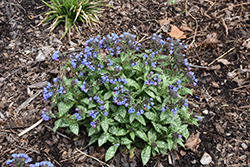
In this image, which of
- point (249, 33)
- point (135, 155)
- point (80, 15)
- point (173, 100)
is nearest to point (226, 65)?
point (249, 33)

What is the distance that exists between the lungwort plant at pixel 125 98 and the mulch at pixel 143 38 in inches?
14.5

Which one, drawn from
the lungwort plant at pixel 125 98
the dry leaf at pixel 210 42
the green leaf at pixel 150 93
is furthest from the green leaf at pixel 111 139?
the dry leaf at pixel 210 42

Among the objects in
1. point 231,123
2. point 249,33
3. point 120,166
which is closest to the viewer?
point 120,166

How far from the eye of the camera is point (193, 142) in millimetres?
4152

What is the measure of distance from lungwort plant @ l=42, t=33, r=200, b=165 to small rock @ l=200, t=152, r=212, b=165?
508 mm

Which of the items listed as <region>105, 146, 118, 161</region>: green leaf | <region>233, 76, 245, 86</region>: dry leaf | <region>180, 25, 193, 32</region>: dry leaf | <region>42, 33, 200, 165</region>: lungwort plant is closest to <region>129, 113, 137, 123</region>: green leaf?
<region>42, 33, 200, 165</region>: lungwort plant

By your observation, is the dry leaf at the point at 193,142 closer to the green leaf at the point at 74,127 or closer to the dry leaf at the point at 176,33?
the green leaf at the point at 74,127

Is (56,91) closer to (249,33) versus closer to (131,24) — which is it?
(131,24)

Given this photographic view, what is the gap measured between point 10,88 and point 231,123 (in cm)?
443

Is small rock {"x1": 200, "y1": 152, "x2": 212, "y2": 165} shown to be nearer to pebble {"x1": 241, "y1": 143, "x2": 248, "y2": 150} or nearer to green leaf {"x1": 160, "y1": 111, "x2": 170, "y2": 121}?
pebble {"x1": 241, "y1": 143, "x2": 248, "y2": 150}

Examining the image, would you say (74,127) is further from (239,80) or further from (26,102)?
(239,80)

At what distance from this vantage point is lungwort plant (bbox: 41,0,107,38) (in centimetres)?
530

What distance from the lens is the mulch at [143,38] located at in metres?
4.02

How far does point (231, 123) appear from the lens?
445cm
